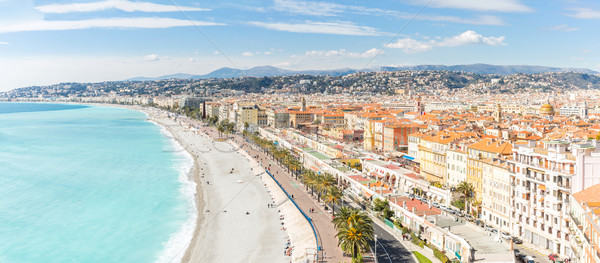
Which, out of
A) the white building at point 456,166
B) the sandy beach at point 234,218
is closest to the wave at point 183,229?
the sandy beach at point 234,218

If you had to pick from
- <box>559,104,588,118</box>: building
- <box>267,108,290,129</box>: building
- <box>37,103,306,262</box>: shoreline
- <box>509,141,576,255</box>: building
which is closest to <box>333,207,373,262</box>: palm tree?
<box>37,103,306,262</box>: shoreline

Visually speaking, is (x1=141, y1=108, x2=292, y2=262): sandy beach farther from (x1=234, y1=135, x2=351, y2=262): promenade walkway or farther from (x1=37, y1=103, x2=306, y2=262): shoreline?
(x1=234, y1=135, x2=351, y2=262): promenade walkway

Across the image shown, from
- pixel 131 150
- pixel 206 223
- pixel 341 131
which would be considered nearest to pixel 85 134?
pixel 131 150

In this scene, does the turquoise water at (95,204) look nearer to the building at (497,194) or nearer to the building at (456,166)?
the building at (497,194)

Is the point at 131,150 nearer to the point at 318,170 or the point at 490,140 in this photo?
the point at 318,170

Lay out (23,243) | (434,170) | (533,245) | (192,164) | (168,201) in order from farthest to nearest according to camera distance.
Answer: (192,164) < (168,201) < (434,170) < (23,243) < (533,245)

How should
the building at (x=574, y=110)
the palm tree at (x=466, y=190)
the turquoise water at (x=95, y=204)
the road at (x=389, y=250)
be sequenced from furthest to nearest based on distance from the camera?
1. the building at (x=574, y=110)
2. the palm tree at (x=466, y=190)
3. the turquoise water at (x=95, y=204)
4. the road at (x=389, y=250)
